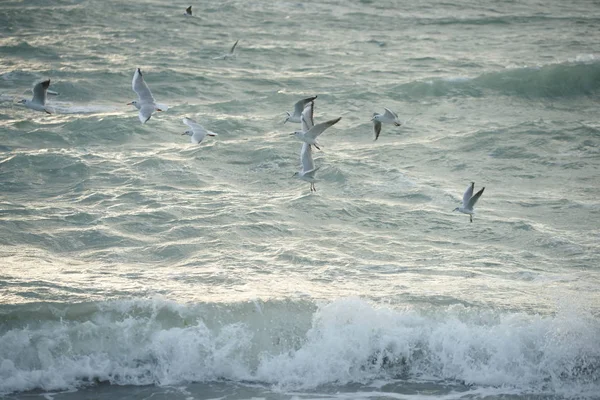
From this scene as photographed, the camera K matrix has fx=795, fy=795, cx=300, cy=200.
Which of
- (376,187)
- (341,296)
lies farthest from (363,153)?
(341,296)

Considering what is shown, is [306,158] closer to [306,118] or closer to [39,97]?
[306,118]

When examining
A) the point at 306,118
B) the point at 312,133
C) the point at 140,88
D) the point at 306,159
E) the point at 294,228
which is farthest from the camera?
the point at 140,88

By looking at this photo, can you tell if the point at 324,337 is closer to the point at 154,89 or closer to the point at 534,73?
the point at 154,89

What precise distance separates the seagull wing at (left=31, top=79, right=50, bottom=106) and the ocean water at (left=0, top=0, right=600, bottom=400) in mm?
1421

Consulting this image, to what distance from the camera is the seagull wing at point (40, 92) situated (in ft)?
38.5

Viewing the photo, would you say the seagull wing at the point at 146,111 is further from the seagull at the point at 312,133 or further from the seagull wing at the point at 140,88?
the seagull at the point at 312,133

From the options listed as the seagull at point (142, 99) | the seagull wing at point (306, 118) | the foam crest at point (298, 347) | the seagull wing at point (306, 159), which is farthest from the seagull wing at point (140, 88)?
the foam crest at point (298, 347)

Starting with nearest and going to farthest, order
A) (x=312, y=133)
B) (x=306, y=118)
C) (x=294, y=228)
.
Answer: (x=312, y=133) → (x=294, y=228) → (x=306, y=118)

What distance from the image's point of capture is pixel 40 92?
11.9 metres

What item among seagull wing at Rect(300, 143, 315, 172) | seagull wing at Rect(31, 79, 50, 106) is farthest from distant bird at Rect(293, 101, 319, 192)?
seagull wing at Rect(31, 79, 50, 106)

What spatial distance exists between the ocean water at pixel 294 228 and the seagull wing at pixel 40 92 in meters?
1.42

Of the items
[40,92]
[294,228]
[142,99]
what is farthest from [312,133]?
[40,92]

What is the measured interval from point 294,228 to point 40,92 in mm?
4336

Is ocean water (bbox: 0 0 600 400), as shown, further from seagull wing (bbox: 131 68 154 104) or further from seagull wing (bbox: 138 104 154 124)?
seagull wing (bbox: 131 68 154 104)
